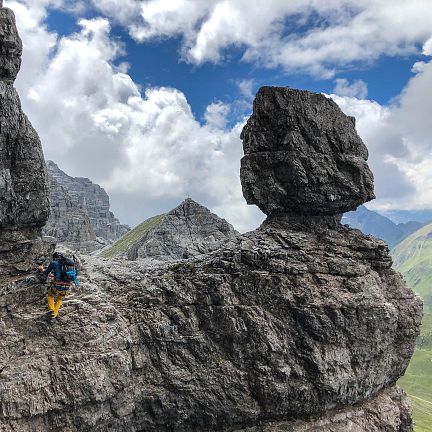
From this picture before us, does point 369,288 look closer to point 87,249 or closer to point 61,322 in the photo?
point 61,322

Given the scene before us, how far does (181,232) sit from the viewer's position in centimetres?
10019

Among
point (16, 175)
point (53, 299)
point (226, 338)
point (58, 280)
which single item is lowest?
point (226, 338)

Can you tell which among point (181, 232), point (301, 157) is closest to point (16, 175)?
point (301, 157)

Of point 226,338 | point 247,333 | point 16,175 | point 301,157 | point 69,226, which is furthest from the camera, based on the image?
point 69,226

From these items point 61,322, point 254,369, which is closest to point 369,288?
point 254,369

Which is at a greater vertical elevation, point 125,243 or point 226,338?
point 125,243

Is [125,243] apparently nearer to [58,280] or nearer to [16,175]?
[16,175]

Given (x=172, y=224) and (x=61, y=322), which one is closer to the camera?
(x=61, y=322)

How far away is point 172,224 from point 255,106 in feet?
234

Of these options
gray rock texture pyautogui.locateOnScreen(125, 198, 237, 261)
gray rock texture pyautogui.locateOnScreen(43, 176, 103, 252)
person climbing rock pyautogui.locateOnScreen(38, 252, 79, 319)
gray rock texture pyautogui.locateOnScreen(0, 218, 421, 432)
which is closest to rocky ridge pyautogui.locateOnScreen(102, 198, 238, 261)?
gray rock texture pyautogui.locateOnScreen(125, 198, 237, 261)

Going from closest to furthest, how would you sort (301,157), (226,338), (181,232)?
(226,338)
(301,157)
(181,232)

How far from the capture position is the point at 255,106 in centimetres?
3309

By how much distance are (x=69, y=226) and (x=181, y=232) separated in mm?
104778

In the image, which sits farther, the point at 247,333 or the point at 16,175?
the point at 247,333
